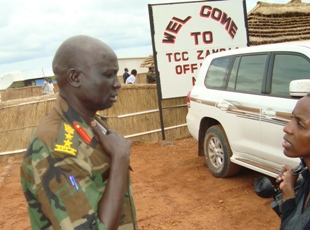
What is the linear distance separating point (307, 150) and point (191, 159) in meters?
5.09

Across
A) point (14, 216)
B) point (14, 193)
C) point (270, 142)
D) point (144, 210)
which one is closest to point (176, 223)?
point (144, 210)

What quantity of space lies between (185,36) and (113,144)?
286 inches

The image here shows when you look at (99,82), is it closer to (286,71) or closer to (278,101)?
(278,101)

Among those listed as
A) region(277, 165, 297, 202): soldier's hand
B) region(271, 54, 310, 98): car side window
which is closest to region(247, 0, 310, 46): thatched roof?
region(271, 54, 310, 98): car side window

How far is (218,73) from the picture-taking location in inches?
220

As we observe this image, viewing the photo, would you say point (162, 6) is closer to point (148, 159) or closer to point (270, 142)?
point (148, 159)

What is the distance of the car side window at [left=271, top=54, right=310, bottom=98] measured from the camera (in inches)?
160

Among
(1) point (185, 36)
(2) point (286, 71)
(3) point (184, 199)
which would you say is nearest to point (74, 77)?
(2) point (286, 71)

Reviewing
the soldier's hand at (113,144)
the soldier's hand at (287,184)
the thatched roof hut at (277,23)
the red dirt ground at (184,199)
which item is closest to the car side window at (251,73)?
the red dirt ground at (184,199)

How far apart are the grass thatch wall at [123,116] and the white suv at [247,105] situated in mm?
2934

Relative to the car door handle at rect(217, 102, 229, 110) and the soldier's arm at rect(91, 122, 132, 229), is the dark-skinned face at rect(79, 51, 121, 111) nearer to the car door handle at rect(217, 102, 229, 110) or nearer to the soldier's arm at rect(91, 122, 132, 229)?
the soldier's arm at rect(91, 122, 132, 229)

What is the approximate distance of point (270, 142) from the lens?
171 inches

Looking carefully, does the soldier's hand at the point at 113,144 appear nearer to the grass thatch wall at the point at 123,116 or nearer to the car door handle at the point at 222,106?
the car door handle at the point at 222,106

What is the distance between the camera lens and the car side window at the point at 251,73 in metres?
4.68
